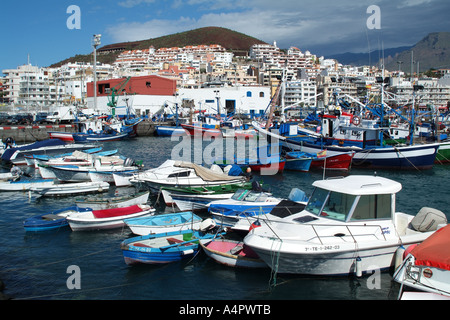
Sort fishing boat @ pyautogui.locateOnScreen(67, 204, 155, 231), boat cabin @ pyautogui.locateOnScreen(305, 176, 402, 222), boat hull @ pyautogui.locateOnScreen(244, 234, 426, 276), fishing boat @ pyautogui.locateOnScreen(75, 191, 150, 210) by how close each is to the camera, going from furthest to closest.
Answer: fishing boat @ pyautogui.locateOnScreen(75, 191, 150, 210)
fishing boat @ pyautogui.locateOnScreen(67, 204, 155, 231)
boat cabin @ pyautogui.locateOnScreen(305, 176, 402, 222)
boat hull @ pyautogui.locateOnScreen(244, 234, 426, 276)

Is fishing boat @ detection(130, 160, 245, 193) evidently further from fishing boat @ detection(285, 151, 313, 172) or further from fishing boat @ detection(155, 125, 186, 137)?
fishing boat @ detection(155, 125, 186, 137)

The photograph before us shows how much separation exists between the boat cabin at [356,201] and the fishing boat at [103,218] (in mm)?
7682

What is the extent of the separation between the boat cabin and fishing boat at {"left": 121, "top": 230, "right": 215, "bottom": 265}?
400 cm

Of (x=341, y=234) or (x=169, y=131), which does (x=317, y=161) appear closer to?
(x=341, y=234)

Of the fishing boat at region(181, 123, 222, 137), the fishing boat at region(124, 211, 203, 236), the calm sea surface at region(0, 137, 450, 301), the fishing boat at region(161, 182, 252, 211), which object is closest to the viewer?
the calm sea surface at region(0, 137, 450, 301)

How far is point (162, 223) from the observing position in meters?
14.1

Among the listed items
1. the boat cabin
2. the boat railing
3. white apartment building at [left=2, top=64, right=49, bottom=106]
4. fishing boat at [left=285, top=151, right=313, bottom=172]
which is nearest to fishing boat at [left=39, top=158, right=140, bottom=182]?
fishing boat at [left=285, top=151, right=313, bottom=172]

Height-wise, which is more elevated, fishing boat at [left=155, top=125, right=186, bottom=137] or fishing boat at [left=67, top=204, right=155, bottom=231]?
fishing boat at [left=155, top=125, right=186, bottom=137]

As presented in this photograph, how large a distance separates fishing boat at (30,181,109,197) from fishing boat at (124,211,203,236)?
26.0 ft

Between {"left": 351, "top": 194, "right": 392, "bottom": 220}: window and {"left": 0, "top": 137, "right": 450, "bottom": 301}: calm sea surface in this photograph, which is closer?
{"left": 0, "top": 137, "right": 450, "bottom": 301}: calm sea surface

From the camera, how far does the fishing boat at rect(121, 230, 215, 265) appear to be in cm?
1138

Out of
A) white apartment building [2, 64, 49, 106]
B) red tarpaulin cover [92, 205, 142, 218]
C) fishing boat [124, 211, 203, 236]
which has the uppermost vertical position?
white apartment building [2, 64, 49, 106]

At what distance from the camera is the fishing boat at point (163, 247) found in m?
11.4
